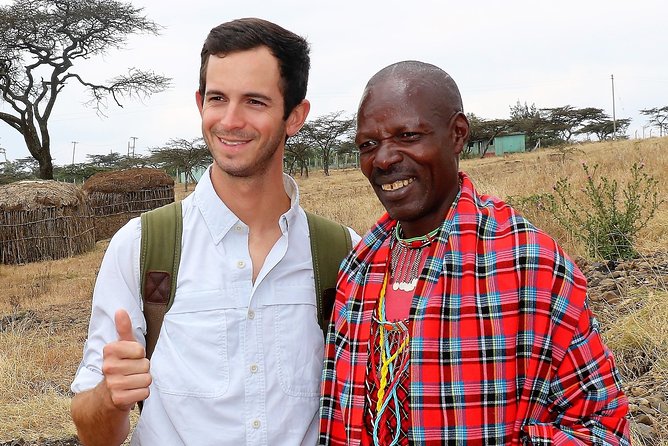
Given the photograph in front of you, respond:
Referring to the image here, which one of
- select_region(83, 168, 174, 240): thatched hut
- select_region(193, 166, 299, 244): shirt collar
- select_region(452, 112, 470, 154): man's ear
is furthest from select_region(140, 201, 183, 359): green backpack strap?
select_region(83, 168, 174, 240): thatched hut

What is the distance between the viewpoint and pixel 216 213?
2.02 meters

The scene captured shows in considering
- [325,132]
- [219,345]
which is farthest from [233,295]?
[325,132]

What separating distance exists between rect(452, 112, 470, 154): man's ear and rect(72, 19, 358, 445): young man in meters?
0.57

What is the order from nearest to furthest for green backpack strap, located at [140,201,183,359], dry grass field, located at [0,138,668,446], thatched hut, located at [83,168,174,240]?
green backpack strap, located at [140,201,183,359] < dry grass field, located at [0,138,668,446] < thatched hut, located at [83,168,174,240]

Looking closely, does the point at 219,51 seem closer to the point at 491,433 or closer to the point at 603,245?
the point at 491,433

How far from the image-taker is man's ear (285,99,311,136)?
7.07 feet

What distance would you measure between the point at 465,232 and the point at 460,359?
30cm

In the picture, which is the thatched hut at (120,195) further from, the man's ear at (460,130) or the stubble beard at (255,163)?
the man's ear at (460,130)

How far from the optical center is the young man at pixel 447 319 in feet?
4.88

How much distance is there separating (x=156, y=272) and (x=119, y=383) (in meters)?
0.40

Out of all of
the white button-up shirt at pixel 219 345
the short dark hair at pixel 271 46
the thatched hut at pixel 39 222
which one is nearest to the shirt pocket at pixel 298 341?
the white button-up shirt at pixel 219 345

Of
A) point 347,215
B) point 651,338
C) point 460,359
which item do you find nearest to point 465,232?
point 460,359

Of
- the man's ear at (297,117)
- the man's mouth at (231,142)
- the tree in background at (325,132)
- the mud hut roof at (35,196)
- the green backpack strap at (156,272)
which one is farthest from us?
the tree in background at (325,132)

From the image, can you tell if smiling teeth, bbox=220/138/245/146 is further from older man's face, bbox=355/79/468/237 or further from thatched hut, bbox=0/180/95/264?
thatched hut, bbox=0/180/95/264
